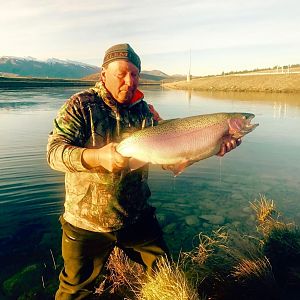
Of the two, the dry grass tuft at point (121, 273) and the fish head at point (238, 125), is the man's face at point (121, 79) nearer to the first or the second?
the fish head at point (238, 125)

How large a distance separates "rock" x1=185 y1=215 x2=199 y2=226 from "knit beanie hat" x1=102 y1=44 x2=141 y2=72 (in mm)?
5069

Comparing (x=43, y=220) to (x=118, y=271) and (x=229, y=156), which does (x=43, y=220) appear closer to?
(x=118, y=271)

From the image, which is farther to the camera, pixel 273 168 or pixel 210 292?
pixel 273 168

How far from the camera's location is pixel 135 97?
159 inches

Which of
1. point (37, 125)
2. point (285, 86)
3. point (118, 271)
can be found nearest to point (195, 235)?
point (118, 271)

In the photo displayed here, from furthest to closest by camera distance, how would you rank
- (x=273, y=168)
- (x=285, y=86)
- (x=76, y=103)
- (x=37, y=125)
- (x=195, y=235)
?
(x=285, y=86), (x=37, y=125), (x=273, y=168), (x=195, y=235), (x=76, y=103)

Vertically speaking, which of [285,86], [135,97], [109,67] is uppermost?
[109,67]

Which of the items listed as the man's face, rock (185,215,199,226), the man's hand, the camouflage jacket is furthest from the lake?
the man's face

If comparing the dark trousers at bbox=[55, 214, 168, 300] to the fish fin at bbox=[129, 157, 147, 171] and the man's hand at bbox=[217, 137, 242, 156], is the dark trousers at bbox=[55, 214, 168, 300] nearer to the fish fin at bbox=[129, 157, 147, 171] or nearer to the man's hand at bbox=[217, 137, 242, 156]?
the fish fin at bbox=[129, 157, 147, 171]

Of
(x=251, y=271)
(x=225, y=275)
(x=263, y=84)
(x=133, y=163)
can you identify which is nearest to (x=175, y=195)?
(x=225, y=275)

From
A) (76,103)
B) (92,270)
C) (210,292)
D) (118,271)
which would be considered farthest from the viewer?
(118,271)

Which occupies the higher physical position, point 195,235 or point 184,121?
point 184,121

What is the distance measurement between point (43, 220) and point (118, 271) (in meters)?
3.52

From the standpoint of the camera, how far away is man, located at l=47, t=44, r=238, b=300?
3746 millimetres
